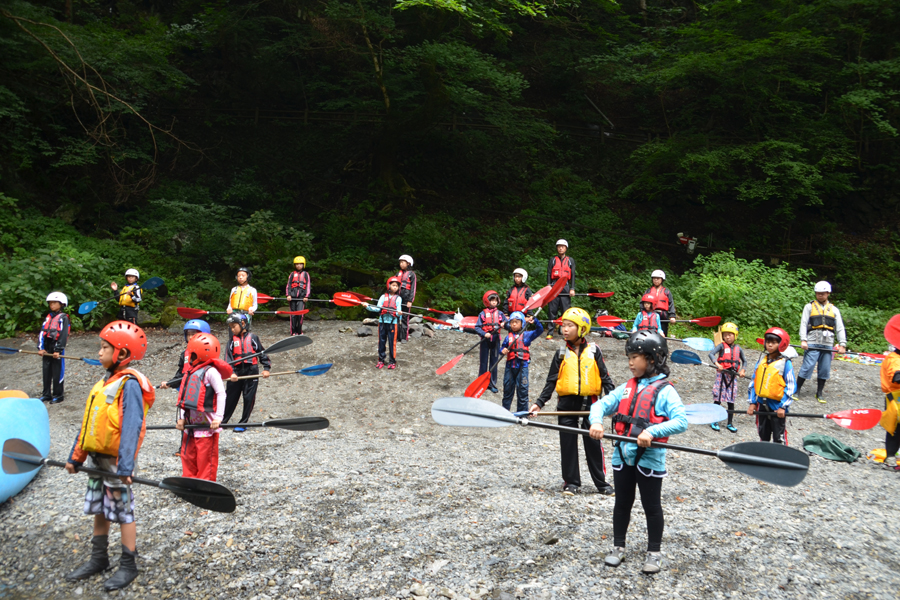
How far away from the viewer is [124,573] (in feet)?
11.9

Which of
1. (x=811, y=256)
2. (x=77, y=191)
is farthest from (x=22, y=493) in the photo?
(x=811, y=256)

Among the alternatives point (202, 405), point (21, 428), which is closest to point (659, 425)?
point (202, 405)

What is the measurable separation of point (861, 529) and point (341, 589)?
406cm

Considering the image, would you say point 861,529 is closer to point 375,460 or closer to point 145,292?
point 375,460

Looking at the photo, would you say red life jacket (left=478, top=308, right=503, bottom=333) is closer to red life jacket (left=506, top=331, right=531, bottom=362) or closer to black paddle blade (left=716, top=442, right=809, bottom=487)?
red life jacket (left=506, top=331, right=531, bottom=362)

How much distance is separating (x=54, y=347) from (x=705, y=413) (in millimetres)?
8553

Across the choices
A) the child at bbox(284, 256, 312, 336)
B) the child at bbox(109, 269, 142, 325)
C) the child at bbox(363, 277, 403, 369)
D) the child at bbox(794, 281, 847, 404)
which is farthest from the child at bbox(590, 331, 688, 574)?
the child at bbox(109, 269, 142, 325)

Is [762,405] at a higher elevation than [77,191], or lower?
lower

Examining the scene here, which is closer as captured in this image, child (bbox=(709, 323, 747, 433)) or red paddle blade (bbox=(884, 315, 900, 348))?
red paddle blade (bbox=(884, 315, 900, 348))

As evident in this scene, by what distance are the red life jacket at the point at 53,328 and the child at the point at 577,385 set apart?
719 cm

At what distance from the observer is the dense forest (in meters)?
14.3

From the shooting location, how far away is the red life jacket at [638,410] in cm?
372

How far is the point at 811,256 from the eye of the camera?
58.9 ft

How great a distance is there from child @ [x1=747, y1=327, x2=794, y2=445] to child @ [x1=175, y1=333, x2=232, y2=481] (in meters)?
5.56
